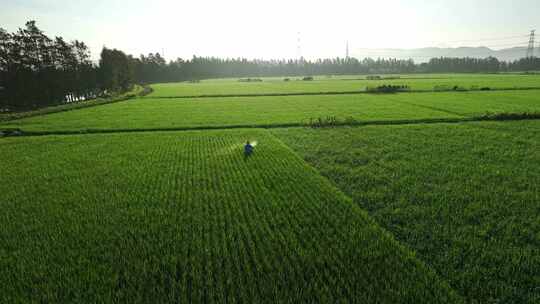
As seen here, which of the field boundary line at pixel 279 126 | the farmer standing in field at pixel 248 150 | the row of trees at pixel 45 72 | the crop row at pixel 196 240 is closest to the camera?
the crop row at pixel 196 240

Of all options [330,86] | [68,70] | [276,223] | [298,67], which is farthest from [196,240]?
[298,67]

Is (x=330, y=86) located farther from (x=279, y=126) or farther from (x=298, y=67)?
(x=298, y=67)

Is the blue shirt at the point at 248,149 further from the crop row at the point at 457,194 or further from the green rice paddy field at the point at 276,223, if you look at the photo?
the crop row at the point at 457,194

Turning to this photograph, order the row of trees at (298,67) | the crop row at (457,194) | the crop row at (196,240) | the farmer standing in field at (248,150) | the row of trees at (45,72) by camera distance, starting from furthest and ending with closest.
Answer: the row of trees at (298,67)
the row of trees at (45,72)
the farmer standing in field at (248,150)
the crop row at (457,194)
the crop row at (196,240)

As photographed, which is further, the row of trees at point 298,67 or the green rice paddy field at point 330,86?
the row of trees at point 298,67

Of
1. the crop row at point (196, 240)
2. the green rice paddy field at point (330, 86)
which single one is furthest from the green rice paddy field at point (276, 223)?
the green rice paddy field at point (330, 86)

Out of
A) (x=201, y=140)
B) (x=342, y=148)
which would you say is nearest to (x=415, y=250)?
(x=342, y=148)
